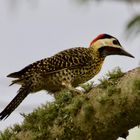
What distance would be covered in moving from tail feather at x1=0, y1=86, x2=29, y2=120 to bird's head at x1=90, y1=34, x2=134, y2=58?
0.79 meters

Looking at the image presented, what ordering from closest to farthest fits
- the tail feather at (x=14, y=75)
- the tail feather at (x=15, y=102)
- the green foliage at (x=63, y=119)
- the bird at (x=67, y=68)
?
the green foliage at (x=63, y=119) < the tail feather at (x=15, y=102) < the tail feather at (x=14, y=75) < the bird at (x=67, y=68)

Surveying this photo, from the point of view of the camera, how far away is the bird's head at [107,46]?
3765 millimetres

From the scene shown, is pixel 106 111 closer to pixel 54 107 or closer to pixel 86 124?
pixel 86 124

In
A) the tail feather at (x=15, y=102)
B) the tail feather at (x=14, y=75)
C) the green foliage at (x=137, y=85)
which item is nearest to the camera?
the green foliage at (x=137, y=85)

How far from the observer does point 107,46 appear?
394 cm

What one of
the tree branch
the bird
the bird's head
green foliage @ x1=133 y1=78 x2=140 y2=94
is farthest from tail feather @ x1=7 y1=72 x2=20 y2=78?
green foliage @ x1=133 y1=78 x2=140 y2=94

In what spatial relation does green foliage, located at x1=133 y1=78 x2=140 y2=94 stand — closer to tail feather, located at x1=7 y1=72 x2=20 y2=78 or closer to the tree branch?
the tree branch

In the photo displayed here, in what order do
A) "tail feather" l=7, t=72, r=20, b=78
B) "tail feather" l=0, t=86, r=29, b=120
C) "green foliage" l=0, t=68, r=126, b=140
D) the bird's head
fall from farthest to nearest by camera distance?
the bird's head → "tail feather" l=7, t=72, r=20, b=78 → "tail feather" l=0, t=86, r=29, b=120 → "green foliage" l=0, t=68, r=126, b=140

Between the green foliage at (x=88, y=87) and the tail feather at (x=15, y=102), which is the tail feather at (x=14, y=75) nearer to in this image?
the tail feather at (x=15, y=102)

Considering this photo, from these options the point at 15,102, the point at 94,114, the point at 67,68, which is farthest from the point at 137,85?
the point at 67,68

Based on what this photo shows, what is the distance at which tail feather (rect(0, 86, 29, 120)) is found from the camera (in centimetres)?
285

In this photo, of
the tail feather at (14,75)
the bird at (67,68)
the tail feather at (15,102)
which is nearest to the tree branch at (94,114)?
the tail feather at (15,102)

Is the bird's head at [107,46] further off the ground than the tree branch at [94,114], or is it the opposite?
the bird's head at [107,46]

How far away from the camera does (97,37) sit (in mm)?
4125
